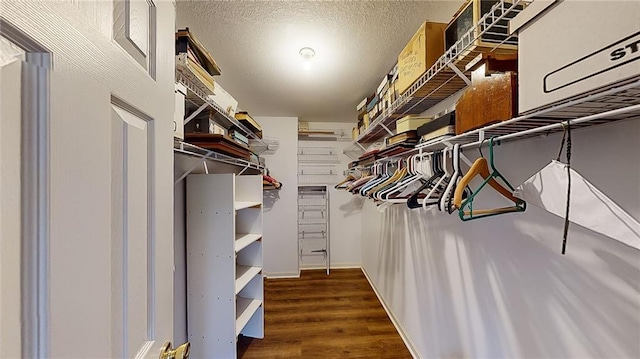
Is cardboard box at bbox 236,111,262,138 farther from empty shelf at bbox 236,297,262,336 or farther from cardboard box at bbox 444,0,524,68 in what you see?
cardboard box at bbox 444,0,524,68

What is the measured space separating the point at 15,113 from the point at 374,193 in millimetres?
1502

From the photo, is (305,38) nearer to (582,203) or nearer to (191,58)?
(191,58)

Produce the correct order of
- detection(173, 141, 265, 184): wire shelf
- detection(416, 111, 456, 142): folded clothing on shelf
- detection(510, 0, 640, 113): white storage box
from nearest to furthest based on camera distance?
detection(510, 0, 640, 113): white storage box → detection(416, 111, 456, 142): folded clothing on shelf → detection(173, 141, 265, 184): wire shelf

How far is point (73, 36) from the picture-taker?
35 cm

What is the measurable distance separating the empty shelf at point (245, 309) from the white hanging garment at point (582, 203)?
1813 millimetres

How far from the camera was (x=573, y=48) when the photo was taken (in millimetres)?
535

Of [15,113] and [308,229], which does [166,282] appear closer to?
[15,113]

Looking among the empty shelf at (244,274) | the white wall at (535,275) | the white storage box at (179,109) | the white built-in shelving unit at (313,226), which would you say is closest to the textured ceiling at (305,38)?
the white storage box at (179,109)

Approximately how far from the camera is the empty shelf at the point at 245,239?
187 cm

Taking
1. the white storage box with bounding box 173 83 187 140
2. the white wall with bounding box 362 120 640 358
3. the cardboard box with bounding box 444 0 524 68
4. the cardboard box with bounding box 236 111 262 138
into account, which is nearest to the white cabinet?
the white storage box with bounding box 173 83 187 140

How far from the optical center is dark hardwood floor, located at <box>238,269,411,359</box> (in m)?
2.00

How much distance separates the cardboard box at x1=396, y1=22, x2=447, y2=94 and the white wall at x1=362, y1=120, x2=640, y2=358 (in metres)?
0.48

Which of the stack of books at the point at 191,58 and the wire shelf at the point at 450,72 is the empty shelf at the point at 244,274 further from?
the wire shelf at the point at 450,72

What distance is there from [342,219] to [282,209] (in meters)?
0.88
